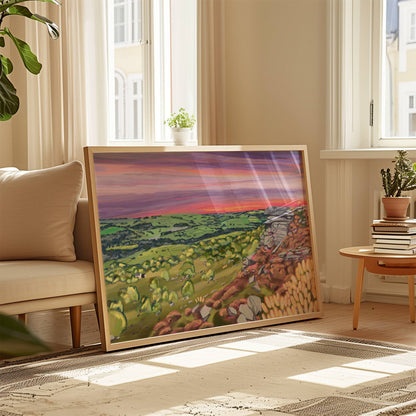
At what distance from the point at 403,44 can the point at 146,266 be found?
210cm

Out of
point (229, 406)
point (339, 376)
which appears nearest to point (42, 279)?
point (229, 406)

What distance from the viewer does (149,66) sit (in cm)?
493

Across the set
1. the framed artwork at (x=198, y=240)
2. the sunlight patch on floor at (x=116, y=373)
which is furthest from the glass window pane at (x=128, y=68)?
the sunlight patch on floor at (x=116, y=373)

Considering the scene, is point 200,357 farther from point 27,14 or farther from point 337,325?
point 27,14

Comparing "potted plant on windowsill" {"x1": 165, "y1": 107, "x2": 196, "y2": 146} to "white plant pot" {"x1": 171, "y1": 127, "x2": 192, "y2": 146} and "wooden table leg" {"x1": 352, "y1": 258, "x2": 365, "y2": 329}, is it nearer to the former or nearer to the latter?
"white plant pot" {"x1": 171, "y1": 127, "x2": 192, "y2": 146}

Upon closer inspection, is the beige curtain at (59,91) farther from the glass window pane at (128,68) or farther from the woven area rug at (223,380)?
the woven area rug at (223,380)

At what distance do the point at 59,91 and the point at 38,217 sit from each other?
4.87 feet

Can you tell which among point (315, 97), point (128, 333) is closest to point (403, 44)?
point (315, 97)

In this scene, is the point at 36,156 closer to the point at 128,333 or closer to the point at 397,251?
the point at 128,333

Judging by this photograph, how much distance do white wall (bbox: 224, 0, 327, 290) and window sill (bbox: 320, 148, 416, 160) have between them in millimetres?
190

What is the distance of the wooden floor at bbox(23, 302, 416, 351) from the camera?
330 cm

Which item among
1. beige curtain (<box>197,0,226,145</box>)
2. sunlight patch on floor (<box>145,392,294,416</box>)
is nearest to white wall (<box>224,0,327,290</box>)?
beige curtain (<box>197,0,226,145</box>)

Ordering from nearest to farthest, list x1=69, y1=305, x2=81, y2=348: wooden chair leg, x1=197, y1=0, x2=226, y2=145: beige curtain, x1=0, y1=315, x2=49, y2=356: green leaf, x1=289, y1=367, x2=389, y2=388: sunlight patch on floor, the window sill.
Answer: x1=0, y1=315, x2=49, y2=356: green leaf
x1=289, y1=367, x2=389, y2=388: sunlight patch on floor
x1=69, y1=305, x2=81, y2=348: wooden chair leg
the window sill
x1=197, y1=0, x2=226, y2=145: beige curtain

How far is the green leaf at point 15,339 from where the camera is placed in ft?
0.85
